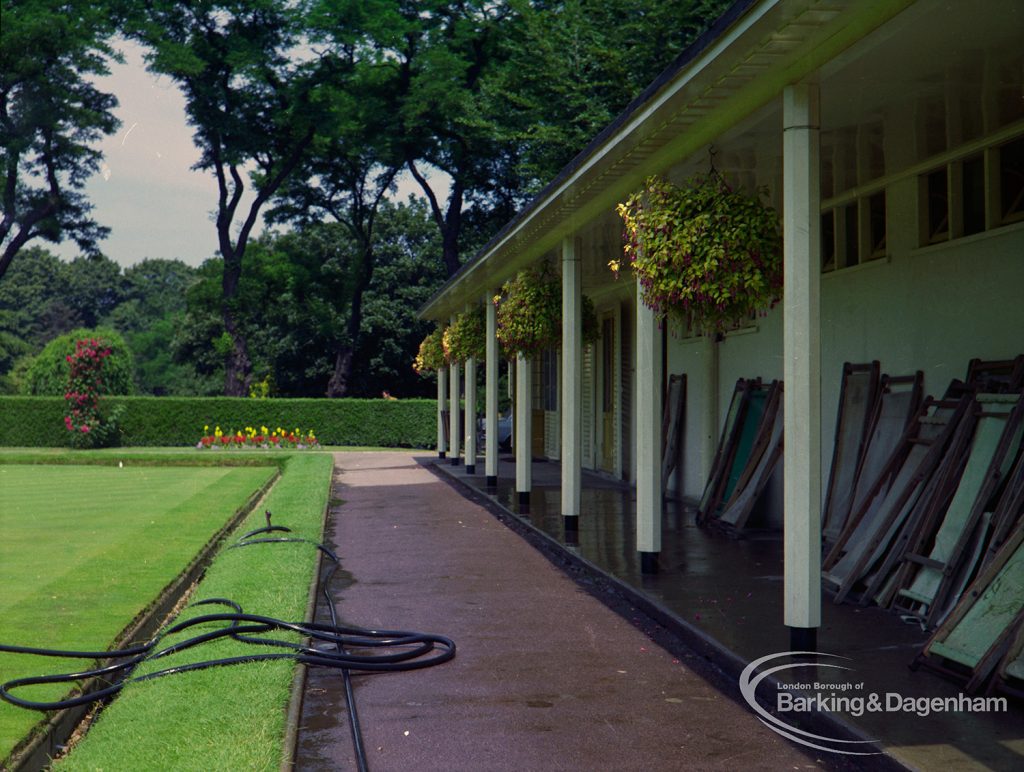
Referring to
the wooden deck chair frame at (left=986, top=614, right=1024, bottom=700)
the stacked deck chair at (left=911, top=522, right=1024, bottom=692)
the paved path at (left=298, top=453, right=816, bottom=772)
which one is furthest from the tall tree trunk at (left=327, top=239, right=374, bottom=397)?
the wooden deck chair frame at (left=986, top=614, right=1024, bottom=700)

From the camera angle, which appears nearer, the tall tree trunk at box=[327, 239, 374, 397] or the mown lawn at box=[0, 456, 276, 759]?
the mown lawn at box=[0, 456, 276, 759]

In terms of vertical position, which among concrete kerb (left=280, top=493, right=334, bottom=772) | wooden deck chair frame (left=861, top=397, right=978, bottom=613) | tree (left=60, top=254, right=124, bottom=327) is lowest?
concrete kerb (left=280, top=493, right=334, bottom=772)

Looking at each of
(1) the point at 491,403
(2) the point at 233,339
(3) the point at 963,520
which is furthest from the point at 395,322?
(3) the point at 963,520

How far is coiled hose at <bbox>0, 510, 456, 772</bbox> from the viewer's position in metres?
5.55

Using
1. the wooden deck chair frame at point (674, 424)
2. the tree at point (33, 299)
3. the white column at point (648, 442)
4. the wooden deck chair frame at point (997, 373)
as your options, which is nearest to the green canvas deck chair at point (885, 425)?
the wooden deck chair frame at point (997, 373)

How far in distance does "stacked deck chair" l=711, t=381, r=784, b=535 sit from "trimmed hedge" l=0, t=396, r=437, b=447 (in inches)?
957

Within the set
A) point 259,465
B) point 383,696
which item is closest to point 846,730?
point 383,696

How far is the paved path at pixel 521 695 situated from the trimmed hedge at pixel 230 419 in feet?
84.3

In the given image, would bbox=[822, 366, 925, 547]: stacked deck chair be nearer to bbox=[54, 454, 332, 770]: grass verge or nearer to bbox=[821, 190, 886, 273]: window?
bbox=[821, 190, 886, 273]: window

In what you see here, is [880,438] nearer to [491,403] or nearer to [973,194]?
[973,194]

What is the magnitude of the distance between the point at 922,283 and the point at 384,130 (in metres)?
33.4

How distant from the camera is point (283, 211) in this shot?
43.3 m

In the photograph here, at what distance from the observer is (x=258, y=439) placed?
32.4 metres

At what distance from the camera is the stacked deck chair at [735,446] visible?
428 inches
